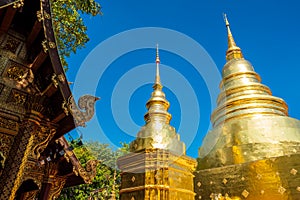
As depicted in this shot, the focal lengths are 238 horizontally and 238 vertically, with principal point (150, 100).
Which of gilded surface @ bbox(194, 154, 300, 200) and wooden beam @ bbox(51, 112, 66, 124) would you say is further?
gilded surface @ bbox(194, 154, 300, 200)

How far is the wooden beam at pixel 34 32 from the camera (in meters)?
3.82

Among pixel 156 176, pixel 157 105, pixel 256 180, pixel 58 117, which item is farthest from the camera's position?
pixel 157 105

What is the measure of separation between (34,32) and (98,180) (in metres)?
14.4

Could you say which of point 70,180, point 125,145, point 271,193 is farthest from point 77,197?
point 271,193

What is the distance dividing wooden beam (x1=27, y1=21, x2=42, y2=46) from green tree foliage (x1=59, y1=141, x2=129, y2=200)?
811cm

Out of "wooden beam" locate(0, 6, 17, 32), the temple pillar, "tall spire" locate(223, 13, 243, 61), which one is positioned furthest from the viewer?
"tall spire" locate(223, 13, 243, 61)

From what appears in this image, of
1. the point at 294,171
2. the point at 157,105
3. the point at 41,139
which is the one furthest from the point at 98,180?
the point at 41,139

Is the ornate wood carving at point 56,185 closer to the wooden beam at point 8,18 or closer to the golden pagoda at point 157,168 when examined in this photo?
the golden pagoda at point 157,168

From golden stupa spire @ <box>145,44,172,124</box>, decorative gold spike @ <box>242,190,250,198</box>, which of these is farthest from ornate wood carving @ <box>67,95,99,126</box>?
decorative gold spike @ <box>242,190,250,198</box>

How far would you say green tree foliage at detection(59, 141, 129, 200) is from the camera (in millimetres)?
14391

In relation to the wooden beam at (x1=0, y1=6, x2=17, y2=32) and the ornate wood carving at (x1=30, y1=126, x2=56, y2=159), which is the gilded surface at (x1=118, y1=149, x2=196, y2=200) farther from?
the wooden beam at (x1=0, y1=6, x2=17, y2=32)

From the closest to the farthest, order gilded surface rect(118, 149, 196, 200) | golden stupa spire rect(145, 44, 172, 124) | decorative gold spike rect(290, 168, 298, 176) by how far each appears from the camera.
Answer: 1. gilded surface rect(118, 149, 196, 200)
2. decorative gold spike rect(290, 168, 298, 176)
3. golden stupa spire rect(145, 44, 172, 124)

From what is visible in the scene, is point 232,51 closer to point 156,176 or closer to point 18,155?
point 156,176

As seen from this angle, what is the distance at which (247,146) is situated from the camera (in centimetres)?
744
